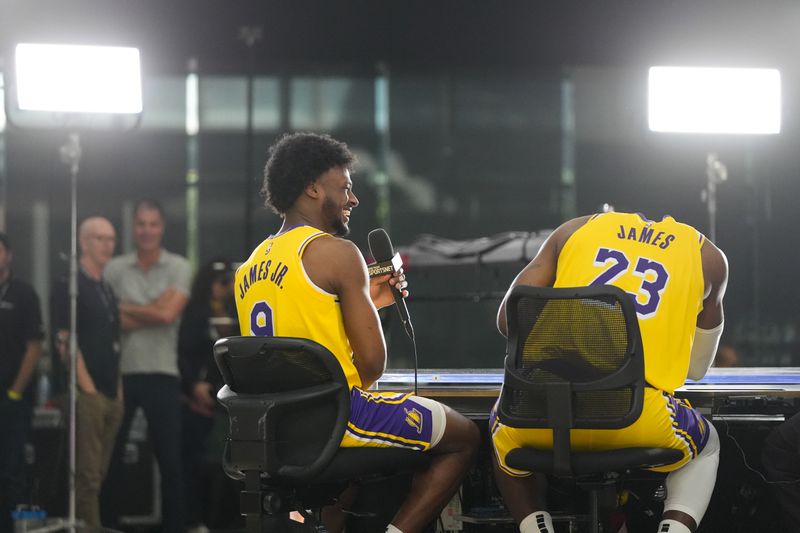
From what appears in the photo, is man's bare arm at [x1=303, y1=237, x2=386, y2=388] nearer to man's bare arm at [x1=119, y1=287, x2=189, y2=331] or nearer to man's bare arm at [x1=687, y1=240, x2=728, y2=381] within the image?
man's bare arm at [x1=687, y1=240, x2=728, y2=381]

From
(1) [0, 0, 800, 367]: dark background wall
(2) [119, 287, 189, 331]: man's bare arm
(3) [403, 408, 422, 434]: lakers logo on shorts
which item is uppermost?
(1) [0, 0, 800, 367]: dark background wall

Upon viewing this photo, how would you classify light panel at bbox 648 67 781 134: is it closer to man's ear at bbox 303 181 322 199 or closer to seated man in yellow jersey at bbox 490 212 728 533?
seated man in yellow jersey at bbox 490 212 728 533

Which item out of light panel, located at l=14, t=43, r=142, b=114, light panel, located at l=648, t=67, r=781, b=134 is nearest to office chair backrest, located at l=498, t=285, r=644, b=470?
light panel, located at l=648, t=67, r=781, b=134

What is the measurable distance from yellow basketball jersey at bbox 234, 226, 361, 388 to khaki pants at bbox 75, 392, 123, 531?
2.66 meters

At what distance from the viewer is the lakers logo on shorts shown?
2545 millimetres

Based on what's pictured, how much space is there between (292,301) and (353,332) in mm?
169

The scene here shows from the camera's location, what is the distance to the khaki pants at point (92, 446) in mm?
5000

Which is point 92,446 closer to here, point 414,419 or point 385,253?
point 385,253

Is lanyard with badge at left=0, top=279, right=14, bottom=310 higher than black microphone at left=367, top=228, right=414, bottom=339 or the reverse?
the reverse

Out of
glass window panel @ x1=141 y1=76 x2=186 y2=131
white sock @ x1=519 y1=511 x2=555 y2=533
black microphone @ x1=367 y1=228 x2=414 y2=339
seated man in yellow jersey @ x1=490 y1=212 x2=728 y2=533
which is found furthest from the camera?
glass window panel @ x1=141 y1=76 x2=186 y2=131

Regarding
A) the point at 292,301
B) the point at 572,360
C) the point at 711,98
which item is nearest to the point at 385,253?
the point at 292,301

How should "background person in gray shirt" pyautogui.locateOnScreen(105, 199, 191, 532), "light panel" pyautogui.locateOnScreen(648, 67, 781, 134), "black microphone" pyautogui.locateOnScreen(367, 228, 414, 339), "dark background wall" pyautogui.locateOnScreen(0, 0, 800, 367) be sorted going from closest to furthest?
"black microphone" pyautogui.locateOnScreen(367, 228, 414, 339) < "background person in gray shirt" pyautogui.locateOnScreen(105, 199, 191, 532) < "light panel" pyautogui.locateOnScreen(648, 67, 781, 134) < "dark background wall" pyautogui.locateOnScreen(0, 0, 800, 367)

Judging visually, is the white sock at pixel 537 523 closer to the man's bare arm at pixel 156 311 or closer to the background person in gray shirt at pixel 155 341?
the background person in gray shirt at pixel 155 341

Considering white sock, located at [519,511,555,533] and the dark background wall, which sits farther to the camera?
the dark background wall
